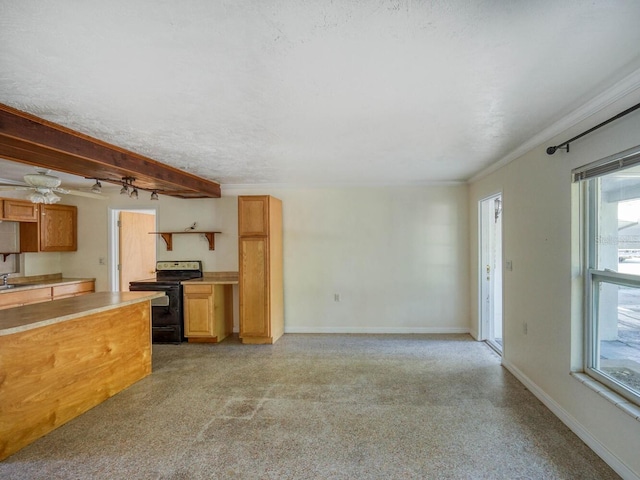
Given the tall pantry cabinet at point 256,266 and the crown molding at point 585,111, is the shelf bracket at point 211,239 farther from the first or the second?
the crown molding at point 585,111

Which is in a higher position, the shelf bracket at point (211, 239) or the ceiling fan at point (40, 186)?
the ceiling fan at point (40, 186)

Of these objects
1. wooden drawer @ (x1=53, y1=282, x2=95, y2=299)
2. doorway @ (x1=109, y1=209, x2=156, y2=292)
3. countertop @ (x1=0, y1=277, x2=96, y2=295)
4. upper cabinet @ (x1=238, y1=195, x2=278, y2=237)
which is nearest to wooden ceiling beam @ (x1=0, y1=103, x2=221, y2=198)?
upper cabinet @ (x1=238, y1=195, x2=278, y2=237)

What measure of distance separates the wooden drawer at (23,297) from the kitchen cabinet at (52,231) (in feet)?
2.13

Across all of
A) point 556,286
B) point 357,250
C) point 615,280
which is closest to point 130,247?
point 357,250

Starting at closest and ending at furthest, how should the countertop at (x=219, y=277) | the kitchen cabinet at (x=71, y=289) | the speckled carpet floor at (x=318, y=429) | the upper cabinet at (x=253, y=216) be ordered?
1. the speckled carpet floor at (x=318, y=429)
2. the upper cabinet at (x=253, y=216)
3. the kitchen cabinet at (x=71, y=289)
4. the countertop at (x=219, y=277)

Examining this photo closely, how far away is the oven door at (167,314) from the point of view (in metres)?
4.64

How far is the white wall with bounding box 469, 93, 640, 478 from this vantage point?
6.63 ft

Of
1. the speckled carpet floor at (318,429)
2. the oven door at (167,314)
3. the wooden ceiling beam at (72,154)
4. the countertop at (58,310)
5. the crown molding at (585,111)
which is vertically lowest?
the speckled carpet floor at (318,429)

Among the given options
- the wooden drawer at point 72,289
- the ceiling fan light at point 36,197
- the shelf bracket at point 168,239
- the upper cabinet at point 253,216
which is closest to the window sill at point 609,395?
the upper cabinet at point 253,216

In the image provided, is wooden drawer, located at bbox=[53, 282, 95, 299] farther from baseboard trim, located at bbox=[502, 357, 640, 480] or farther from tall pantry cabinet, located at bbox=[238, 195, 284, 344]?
baseboard trim, located at bbox=[502, 357, 640, 480]

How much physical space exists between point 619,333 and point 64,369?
4.04 metres

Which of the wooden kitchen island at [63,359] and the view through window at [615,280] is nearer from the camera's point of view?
the view through window at [615,280]

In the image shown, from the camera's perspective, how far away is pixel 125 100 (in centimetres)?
207

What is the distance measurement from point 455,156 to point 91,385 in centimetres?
406
